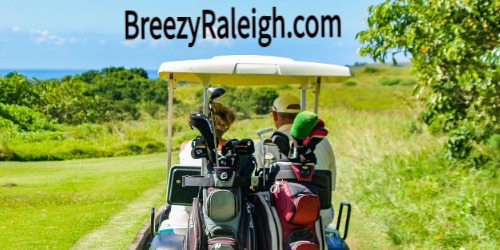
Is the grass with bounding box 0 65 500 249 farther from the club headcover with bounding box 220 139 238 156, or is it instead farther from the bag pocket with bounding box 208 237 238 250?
the bag pocket with bounding box 208 237 238 250

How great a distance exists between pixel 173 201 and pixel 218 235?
33.0 inches

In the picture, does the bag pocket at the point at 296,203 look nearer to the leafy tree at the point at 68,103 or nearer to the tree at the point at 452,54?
the tree at the point at 452,54

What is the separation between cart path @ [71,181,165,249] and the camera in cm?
875

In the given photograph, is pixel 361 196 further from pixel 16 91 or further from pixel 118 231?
pixel 16 91

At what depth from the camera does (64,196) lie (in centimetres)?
1381

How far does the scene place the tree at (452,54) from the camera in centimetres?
917

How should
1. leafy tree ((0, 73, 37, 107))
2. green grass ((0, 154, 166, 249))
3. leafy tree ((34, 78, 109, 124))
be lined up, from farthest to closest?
1. leafy tree ((34, 78, 109, 124))
2. leafy tree ((0, 73, 37, 107))
3. green grass ((0, 154, 166, 249))

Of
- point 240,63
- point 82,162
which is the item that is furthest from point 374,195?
point 82,162

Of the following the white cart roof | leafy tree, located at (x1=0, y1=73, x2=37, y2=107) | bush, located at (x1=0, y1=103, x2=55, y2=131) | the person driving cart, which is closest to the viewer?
the white cart roof

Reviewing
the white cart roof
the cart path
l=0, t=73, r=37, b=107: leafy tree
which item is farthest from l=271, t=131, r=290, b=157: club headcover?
l=0, t=73, r=37, b=107: leafy tree

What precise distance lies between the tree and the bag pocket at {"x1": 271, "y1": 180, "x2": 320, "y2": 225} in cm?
293

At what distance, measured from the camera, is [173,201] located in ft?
17.5

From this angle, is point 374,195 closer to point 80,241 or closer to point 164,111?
point 80,241

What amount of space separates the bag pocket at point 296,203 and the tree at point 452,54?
293 centimetres
